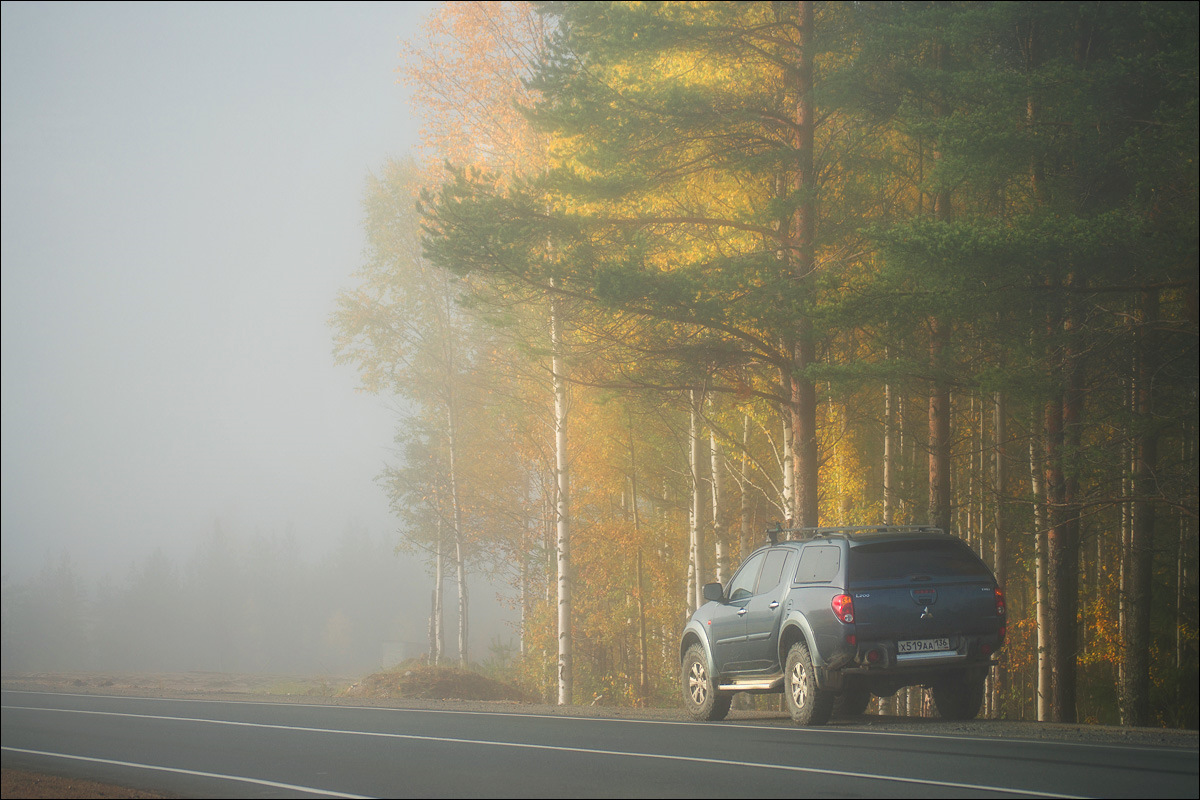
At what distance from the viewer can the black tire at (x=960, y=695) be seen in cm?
1014

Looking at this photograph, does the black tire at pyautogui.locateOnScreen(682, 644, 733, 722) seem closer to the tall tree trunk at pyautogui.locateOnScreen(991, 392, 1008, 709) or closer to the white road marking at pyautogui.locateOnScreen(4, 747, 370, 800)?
the tall tree trunk at pyautogui.locateOnScreen(991, 392, 1008, 709)

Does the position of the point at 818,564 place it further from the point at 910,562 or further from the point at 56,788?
the point at 56,788

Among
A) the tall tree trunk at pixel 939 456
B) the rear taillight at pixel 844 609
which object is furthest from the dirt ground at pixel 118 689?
the tall tree trunk at pixel 939 456

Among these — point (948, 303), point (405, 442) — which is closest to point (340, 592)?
point (405, 442)

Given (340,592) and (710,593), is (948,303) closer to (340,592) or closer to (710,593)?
(710,593)

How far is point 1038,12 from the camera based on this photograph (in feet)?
40.8

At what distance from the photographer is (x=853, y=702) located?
11.3m

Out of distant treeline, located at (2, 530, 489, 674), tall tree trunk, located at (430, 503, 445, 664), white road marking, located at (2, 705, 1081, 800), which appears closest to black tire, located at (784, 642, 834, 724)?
white road marking, located at (2, 705, 1081, 800)

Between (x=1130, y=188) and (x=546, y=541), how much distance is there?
18.8 m

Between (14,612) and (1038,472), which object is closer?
(1038,472)

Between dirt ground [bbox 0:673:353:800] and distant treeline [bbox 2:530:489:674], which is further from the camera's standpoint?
distant treeline [bbox 2:530:489:674]

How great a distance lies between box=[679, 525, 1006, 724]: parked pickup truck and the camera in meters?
9.53

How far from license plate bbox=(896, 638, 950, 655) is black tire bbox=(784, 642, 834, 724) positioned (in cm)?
96

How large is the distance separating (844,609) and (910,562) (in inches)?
34.4
